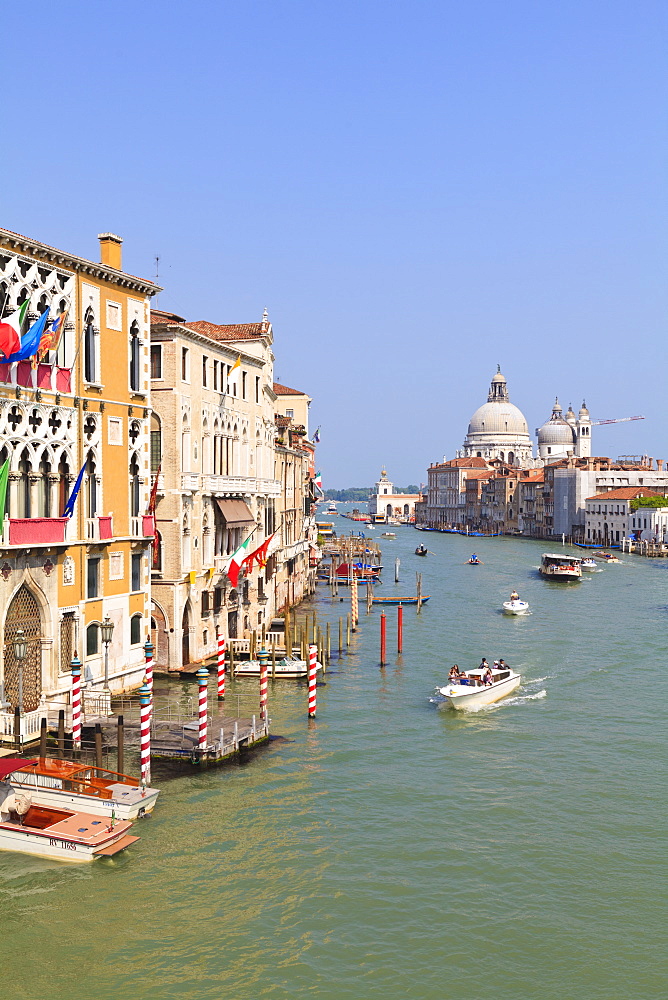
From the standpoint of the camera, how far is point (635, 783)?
1919cm

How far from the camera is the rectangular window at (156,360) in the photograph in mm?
26531

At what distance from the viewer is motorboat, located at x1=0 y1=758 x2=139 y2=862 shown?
1464 cm

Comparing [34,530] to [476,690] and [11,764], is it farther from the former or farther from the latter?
[476,690]

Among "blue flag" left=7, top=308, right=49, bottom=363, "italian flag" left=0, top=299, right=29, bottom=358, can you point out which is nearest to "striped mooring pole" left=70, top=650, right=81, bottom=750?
"blue flag" left=7, top=308, right=49, bottom=363

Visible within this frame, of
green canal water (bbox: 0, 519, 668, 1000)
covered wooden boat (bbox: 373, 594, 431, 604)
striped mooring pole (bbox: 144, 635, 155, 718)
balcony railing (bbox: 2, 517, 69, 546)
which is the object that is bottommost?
green canal water (bbox: 0, 519, 668, 1000)

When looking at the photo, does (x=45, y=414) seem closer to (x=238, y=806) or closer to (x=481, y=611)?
(x=238, y=806)

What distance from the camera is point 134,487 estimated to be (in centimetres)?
2341

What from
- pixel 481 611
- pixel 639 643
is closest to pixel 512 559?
pixel 481 611

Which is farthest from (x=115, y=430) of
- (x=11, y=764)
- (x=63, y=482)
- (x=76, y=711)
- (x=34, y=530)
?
(x=11, y=764)

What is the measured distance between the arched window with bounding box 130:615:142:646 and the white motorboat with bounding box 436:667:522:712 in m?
7.73

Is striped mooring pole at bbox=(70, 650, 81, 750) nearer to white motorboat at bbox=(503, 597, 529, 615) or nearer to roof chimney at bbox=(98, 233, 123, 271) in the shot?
roof chimney at bbox=(98, 233, 123, 271)

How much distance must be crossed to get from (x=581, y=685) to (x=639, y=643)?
30.3 ft

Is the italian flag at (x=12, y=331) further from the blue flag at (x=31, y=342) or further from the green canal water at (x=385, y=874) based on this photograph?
the green canal water at (x=385, y=874)

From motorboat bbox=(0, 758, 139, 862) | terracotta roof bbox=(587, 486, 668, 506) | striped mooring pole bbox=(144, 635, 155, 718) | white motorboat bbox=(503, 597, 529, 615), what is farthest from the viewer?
terracotta roof bbox=(587, 486, 668, 506)
